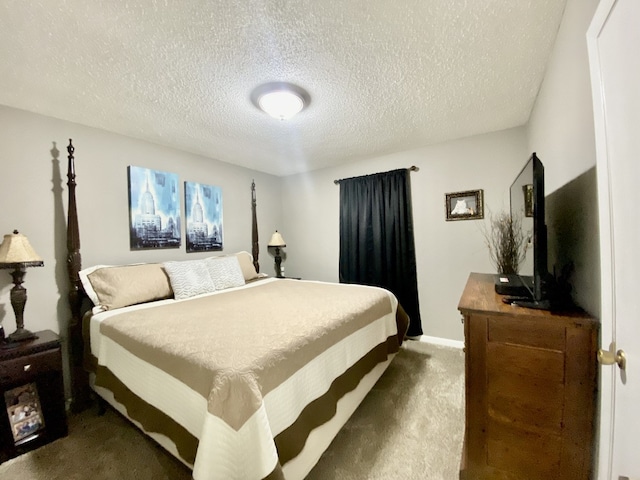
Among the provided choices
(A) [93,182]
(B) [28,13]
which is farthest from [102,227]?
(B) [28,13]

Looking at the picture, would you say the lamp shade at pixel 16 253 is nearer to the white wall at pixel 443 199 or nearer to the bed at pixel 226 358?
the bed at pixel 226 358

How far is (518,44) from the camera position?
1454 millimetres

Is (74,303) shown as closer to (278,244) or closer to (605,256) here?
(278,244)

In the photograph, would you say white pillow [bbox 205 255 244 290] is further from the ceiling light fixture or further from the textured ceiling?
the ceiling light fixture

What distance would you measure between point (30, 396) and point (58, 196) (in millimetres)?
1472

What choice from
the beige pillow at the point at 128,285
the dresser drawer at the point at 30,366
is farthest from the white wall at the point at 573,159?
the dresser drawer at the point at 30,366

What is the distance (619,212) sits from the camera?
2.10 ft

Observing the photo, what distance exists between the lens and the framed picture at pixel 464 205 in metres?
2.82

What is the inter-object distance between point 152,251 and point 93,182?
0.81 metres

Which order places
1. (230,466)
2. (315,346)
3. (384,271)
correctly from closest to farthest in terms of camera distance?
1. (230,466)
2. (315,346)
3. (384,271)

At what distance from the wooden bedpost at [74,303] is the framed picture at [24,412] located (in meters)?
0.32

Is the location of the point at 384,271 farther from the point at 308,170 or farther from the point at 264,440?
the point at 264,440

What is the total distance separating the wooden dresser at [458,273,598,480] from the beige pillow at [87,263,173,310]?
7.83 feet

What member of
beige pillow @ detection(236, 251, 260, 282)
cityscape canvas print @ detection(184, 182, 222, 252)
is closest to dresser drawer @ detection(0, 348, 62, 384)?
cityscape canvas print @ detection(184, 182, 222, 252)
